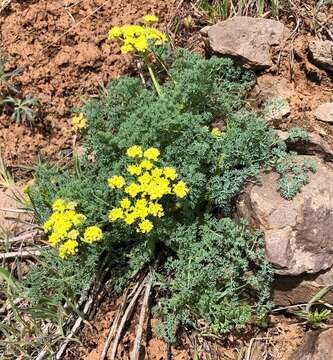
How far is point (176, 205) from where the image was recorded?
3355 mm

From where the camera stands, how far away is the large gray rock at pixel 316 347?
3.14 m

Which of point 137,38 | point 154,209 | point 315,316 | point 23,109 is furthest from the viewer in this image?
point 23,109

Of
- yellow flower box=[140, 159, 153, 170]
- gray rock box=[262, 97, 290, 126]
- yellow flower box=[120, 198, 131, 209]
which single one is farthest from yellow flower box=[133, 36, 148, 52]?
yellow flower box=[120, 198, 131, 209]

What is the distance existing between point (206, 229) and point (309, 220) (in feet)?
2.19

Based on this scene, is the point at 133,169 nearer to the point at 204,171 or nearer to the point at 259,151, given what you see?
the point at 204,171

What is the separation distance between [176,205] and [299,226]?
807mm

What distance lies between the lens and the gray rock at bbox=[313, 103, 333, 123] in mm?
3775

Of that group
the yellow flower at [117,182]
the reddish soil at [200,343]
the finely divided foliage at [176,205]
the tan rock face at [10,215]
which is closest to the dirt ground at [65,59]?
the tan rock face at [10,215]

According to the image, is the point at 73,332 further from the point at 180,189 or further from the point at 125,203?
the point at 180,189

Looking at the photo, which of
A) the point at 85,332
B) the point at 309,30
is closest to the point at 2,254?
the point at 85,332

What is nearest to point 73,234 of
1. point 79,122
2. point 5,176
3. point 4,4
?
point 79,122

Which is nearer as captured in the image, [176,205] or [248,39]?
[176,205]

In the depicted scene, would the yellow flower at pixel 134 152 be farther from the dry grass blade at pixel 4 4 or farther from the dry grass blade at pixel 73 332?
the dry grass blade at pixel 4 4

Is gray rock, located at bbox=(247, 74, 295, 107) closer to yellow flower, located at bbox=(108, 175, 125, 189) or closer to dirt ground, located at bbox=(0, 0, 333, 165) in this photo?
dirt ground, located at bbox=(0, 0, 333, 165)
